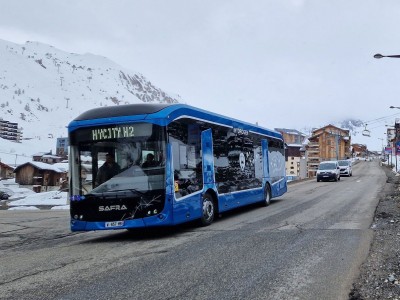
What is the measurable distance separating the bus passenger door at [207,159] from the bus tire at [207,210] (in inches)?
11.8

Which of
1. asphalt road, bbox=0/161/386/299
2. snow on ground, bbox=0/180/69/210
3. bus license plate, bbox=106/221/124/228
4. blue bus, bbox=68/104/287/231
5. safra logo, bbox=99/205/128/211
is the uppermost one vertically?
blue bus, bbox=68/104/287/231

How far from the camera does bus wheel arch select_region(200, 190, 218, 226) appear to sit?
1144 centimetres

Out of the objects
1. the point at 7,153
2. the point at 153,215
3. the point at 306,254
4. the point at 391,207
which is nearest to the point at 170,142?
the point at 153,215

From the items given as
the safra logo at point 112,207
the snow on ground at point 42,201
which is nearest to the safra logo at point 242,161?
the safra logo at point 112,207

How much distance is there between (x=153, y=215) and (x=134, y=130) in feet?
6.33

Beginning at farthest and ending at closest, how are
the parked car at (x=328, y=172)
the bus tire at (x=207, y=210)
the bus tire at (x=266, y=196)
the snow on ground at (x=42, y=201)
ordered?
the parked car at (x=328, y=172)
the snow on ground at (x=42, y=201)
the bus tire at (x=266, y=196)
the bus tire at (x=207, y=210)

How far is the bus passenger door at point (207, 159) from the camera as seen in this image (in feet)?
38.2

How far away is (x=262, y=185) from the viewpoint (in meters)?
16.8

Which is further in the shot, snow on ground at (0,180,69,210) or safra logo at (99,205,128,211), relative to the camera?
snow on ground at (0,180,69,210)

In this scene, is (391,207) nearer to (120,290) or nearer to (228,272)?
(228,272)

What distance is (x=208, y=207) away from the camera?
1177 centimetres

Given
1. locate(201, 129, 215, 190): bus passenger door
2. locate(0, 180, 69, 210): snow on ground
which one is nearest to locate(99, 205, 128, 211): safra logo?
locate(201, 129, 215, 190): bus passenger door

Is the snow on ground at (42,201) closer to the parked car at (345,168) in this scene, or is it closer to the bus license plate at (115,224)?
the bus license plate at (115,224)

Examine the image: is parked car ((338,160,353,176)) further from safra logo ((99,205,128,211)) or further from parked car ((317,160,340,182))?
safra logo ((99,205,128,211))
